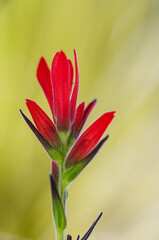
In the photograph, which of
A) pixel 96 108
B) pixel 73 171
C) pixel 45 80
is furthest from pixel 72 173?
pixel 96 108

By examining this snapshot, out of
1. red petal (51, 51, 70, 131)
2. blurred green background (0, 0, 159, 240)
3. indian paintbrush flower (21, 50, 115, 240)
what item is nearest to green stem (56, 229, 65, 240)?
indian paintbrush flower (21, 50, 115, 240)

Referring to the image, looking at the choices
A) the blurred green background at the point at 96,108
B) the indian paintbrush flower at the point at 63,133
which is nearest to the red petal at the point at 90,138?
the indian paintbrush flower at the point at 63,133

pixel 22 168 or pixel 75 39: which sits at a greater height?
pixel 75 39

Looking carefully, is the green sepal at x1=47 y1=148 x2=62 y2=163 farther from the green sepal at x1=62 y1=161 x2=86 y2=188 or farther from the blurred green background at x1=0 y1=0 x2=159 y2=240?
the blurred green background at x1=0 y1=0 x2=159 y2=240

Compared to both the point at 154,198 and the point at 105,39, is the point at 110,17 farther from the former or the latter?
the point at 154,198

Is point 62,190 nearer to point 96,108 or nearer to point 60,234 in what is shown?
point 60,234

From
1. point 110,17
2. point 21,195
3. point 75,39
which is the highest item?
point 110,17

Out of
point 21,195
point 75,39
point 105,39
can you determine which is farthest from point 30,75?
point 21,195
